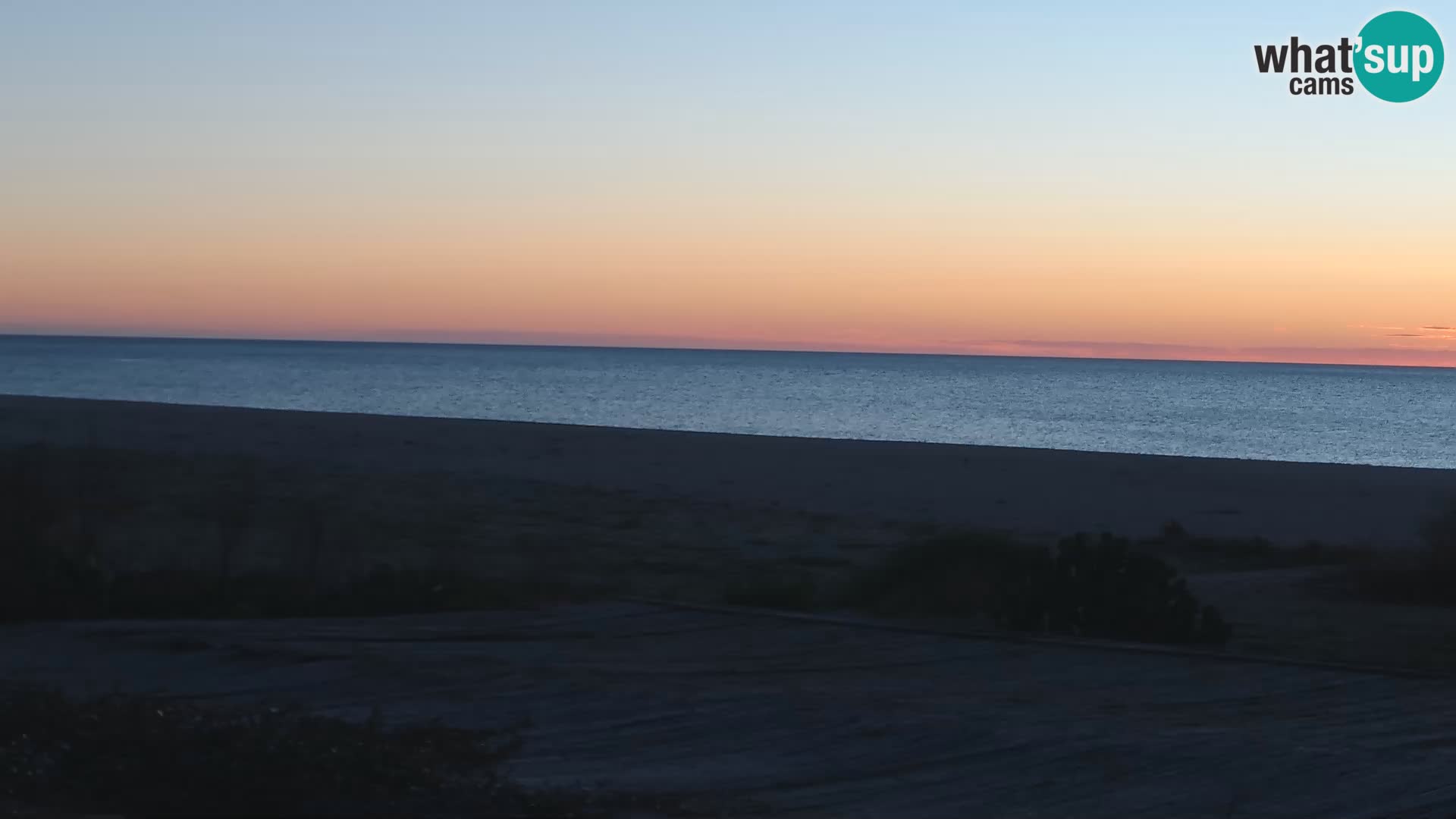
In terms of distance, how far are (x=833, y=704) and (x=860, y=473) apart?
22.4 m

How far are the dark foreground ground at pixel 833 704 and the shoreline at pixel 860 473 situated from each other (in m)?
7.14

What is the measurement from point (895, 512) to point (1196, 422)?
44587 mm

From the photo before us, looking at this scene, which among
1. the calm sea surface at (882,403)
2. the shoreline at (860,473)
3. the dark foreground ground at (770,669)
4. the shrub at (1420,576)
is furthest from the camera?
the calm sea surface at (882,403)

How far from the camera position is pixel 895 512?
22328mm

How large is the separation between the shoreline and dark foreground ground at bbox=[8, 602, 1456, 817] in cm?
714

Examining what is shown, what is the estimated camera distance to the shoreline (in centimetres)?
2250

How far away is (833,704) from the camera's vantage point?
7.05m

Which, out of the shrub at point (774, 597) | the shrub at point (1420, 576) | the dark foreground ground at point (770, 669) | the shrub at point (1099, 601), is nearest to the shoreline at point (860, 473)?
the dark foreground ground at point (770, 669)

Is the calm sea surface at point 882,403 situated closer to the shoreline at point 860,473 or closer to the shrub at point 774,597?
the shoreline at point 860,473

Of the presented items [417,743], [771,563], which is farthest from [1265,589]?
[417,743]

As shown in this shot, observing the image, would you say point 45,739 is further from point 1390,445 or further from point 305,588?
point 1390,445

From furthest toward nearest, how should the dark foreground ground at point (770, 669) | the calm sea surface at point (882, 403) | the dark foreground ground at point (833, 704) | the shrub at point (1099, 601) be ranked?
the calm sea surface at point (882, 403) < the shrub at point (1099, 601) < the dark foreground ground at point (770, 669) < the dark foreground ground at point (833, 704)

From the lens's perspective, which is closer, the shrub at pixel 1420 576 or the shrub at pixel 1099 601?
the shrub at pixel 1099 601

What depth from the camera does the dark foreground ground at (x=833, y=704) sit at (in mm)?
5695
